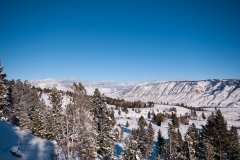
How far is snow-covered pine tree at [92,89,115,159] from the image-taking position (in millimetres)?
29422

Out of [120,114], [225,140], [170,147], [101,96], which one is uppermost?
[101,96]

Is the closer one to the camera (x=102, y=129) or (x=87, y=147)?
(x=87, y=147)

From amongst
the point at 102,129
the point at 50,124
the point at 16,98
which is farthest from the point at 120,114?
the point at 102,129

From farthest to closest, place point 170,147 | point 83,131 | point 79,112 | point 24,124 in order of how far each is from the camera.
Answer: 1. point 24,124
2. point 170,147
3. point 83,131
4. point 79,112

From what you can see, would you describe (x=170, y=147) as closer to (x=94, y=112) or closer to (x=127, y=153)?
(x=127, y=153)

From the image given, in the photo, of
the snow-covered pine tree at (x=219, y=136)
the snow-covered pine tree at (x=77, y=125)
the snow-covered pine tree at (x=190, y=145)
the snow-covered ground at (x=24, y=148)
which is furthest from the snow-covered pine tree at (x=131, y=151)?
the snow-covered ground at (x=24, y=148)

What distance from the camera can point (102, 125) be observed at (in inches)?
1211

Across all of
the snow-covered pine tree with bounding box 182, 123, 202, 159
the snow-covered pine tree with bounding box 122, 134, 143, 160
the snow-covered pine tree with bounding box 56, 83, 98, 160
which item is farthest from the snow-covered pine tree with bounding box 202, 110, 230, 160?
the snow-covered pine tree with bounding box 56, 83, 98, 160

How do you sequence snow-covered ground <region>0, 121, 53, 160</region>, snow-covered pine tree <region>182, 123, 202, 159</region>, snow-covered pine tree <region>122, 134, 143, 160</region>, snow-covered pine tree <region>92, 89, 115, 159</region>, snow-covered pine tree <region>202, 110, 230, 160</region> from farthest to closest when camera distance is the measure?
1. snow-covered pine tree <region>92, 89, 115, 159</region>
2. snow-covered pine tree <region>202, 110, 230, 160</region>
3. snow-covered ground <region>0, 121, 53, 160</region>
4. snow-covered pine tree <region>122, 134, 143, 160</region>
5. snow-covered pine tree <region>182, 123, 202, 159</region>

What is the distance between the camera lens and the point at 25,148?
29781mm

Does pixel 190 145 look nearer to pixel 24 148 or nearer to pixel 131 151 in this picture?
pixel 131 151

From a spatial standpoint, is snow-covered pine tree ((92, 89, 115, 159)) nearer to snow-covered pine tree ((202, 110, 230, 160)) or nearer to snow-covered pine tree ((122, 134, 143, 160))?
snow-covered pine tree ((122, 134, 143, 160))

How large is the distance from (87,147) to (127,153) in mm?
5462

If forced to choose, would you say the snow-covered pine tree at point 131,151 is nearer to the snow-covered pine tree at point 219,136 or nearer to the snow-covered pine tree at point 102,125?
the snow-covered pine tree at point 102,125
